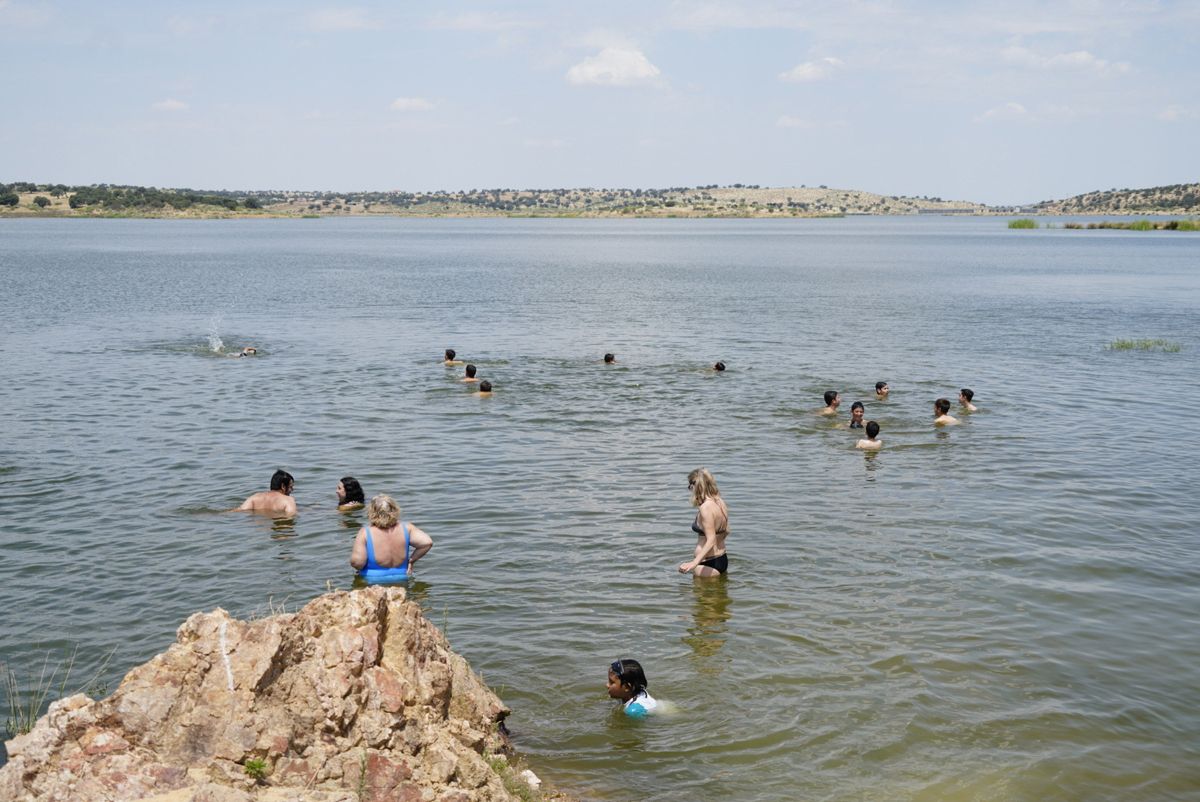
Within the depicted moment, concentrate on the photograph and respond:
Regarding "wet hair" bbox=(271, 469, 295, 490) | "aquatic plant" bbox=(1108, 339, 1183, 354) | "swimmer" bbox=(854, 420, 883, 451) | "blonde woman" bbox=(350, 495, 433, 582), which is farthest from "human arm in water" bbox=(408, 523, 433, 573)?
"aquatic plant" bbox=(1108, 339, 1183, 354)

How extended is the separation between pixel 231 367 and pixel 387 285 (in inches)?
1285

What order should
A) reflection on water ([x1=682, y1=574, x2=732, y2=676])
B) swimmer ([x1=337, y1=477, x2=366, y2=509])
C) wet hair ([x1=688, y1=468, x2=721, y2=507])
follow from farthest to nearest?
swimmer ([x1=337, y1=477, x2=366, y2=509]), wet hair ([x1=688, y1=468, x2=721, y2=507]), reflection on water ([x1=682, y1=574, x2=732, y2=676])

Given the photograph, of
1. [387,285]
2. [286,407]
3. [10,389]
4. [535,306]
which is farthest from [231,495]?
[387,285]

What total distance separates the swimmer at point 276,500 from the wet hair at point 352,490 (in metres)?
0.86

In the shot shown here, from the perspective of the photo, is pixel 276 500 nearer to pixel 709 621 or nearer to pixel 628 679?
pixel 709 621

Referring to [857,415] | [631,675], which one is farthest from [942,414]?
[631,675]

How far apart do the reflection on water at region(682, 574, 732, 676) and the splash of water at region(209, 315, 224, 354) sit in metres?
25.3

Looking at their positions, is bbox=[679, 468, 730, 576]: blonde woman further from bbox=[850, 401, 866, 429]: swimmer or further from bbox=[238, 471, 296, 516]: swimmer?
bbox=[850, 401, 866, 429]: swimmer

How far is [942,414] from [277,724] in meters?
19.1

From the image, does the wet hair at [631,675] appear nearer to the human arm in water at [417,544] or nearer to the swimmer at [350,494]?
the human arm in water at [417,544]

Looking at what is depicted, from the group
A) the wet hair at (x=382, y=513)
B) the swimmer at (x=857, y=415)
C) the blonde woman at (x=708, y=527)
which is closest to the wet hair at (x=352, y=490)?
the wet hair at (x=382, y=513)

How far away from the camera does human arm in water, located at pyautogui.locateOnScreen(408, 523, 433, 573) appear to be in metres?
13.0

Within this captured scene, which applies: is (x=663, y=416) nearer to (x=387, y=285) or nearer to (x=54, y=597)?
(x=54, y=597)

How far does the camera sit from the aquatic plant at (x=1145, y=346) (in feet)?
119
